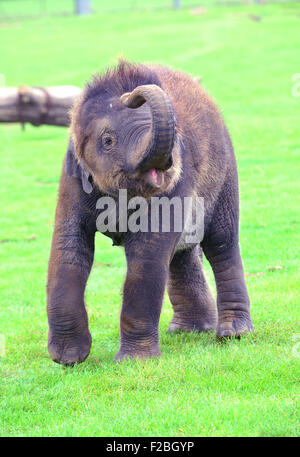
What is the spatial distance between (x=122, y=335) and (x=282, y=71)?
24421 millimetres

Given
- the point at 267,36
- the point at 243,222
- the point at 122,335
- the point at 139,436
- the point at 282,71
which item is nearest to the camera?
the point at 139,436

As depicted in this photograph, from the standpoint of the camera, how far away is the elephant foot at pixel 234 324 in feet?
26.9

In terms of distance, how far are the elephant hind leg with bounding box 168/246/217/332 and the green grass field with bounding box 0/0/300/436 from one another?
0.24m

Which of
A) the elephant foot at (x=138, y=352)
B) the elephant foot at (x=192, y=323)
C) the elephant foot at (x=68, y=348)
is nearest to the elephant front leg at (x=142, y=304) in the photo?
the elephant foot at (x=138, y=352)

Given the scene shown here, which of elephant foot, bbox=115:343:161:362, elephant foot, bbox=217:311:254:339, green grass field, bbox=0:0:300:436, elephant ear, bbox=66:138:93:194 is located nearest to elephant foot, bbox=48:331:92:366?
green grass field, bbox=0:0:300:436

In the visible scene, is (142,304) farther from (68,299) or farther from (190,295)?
(190,295)

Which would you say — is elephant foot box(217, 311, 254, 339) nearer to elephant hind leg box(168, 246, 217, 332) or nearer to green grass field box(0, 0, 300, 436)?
green grass field box(0, 0, 300, 436)

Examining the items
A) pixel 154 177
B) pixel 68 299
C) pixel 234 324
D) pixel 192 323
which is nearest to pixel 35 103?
pixel 192 323

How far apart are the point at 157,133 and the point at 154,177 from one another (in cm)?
54

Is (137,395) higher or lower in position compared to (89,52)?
lower

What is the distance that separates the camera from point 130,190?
700 cm

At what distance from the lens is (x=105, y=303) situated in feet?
32.7

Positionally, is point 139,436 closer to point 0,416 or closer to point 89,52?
point 0,416
